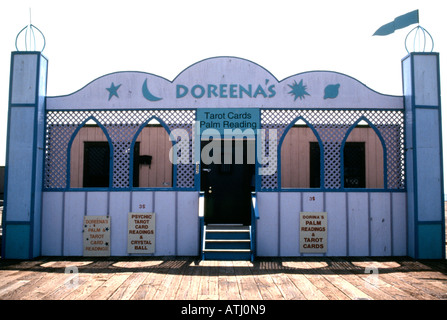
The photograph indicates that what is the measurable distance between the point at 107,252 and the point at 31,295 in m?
2.76

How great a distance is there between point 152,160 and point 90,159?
174 centimetres

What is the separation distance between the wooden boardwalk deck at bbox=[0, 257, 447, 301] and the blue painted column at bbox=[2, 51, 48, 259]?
18.3 inches

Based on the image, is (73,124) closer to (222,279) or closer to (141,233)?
(141,233)

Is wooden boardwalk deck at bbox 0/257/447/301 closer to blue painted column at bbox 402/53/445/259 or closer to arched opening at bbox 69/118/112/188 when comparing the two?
blue painted column at bbox 402/53/445/259

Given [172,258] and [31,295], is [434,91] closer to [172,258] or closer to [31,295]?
[172,258]

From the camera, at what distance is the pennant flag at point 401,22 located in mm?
7773

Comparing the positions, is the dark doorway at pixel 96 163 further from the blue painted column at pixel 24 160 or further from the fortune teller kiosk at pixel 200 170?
the blue painted column at pixel 24 160

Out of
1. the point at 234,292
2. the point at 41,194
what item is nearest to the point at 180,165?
the point at 41,194

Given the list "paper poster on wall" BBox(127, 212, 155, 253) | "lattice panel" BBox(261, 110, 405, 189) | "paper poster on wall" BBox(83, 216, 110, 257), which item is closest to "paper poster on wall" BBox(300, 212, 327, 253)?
"lattice panel" BBox(261, 110, 405, 189)

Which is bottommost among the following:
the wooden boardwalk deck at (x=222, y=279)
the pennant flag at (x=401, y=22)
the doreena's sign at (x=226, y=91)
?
the wooden boardwalk deck at (x=222, y=279)

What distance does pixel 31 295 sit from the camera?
4836 mm

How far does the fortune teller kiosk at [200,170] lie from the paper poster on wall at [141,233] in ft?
0.06

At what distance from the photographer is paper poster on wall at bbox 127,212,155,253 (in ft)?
24.9

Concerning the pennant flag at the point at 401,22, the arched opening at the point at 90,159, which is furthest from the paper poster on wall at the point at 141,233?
the pennant flag at the point at 401,22
